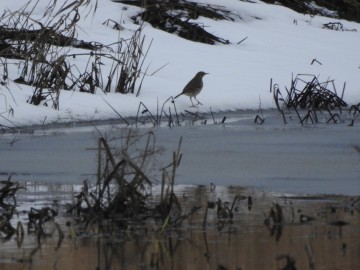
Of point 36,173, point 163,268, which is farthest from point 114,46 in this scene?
point 163,268

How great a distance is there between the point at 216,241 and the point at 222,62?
7.93m

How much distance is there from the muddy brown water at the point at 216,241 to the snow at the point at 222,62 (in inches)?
150

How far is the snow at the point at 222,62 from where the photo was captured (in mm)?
9836

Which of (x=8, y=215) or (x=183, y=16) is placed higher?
(x=183, y=16)

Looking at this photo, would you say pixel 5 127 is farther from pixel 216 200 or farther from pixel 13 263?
pixel 13 263

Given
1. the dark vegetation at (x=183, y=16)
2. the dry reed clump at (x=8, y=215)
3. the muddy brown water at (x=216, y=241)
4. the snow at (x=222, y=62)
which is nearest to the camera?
the muddy brown water at (x=216, y=241)

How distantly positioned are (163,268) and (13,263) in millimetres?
570

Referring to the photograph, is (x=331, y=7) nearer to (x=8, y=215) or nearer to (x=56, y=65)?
(x=56, y=65)

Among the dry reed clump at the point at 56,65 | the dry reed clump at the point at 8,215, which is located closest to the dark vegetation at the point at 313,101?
the dry reed clump at the point at 56,65

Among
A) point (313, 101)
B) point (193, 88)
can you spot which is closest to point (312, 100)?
point (313, 101)

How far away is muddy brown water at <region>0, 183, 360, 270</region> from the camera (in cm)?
438

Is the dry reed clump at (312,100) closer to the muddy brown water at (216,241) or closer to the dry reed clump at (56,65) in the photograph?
the dry reed clump at (56,65)

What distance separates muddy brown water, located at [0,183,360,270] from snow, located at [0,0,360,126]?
3.81 meters

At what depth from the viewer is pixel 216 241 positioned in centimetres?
485
